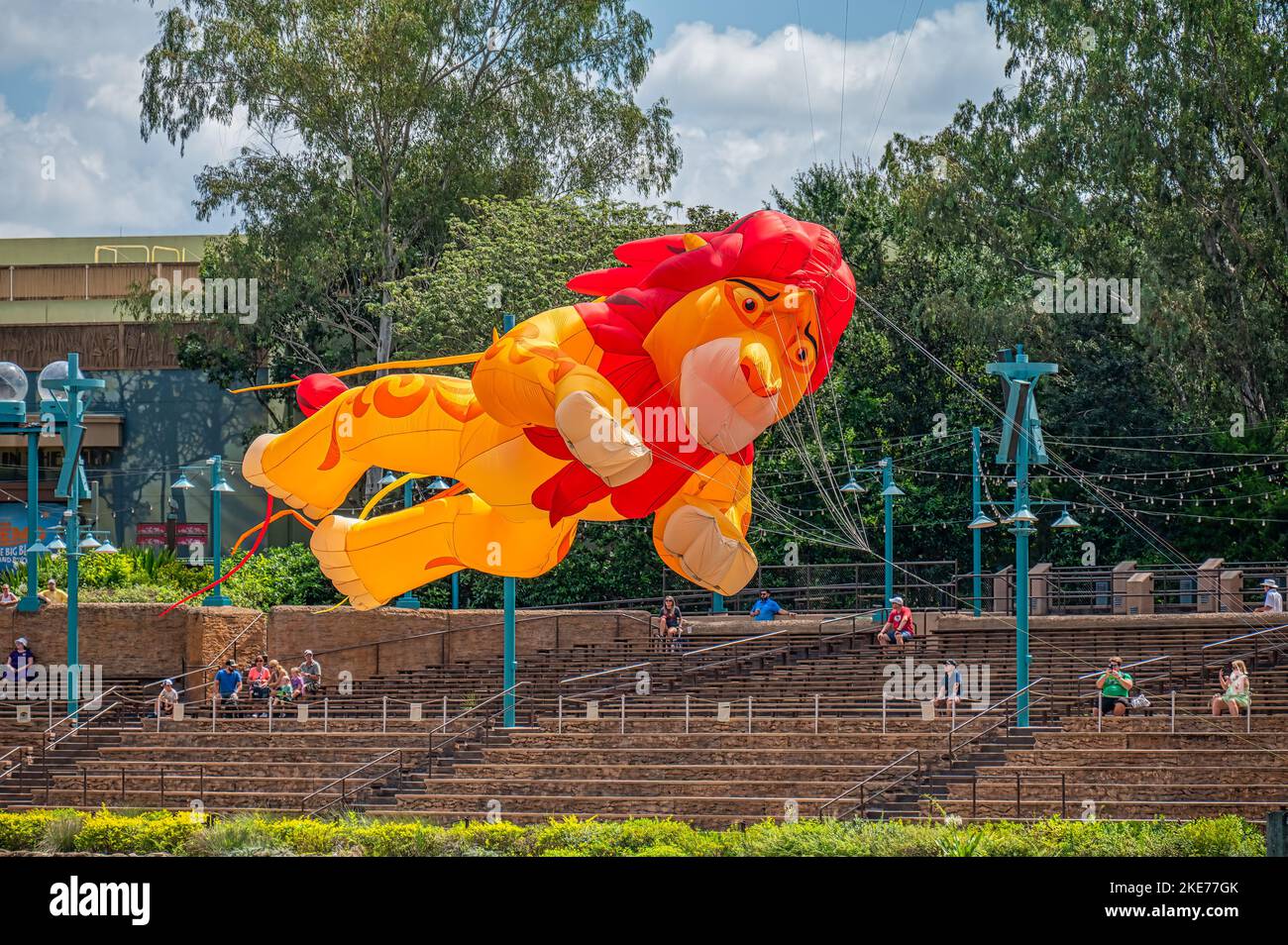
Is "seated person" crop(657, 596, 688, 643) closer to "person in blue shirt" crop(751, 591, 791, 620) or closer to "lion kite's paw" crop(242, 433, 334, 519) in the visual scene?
"person in blue shirt" crop(751, 591, 791, 620)

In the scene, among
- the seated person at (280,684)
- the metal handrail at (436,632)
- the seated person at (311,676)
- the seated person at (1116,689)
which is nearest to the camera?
the seated person at (1116,689)

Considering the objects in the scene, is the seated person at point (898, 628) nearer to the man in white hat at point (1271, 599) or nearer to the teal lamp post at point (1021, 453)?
the teal lamp post at point (1021, 453)

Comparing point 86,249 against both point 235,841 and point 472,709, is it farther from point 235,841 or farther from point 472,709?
point 235,841

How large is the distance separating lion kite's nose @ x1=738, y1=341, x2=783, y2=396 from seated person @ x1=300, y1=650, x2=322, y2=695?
1651cm

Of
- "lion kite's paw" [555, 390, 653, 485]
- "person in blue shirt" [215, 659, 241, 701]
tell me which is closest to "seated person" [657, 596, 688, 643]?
"person in blue shirt" [215, 659, 241, 701]

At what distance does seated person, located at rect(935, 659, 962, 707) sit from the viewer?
2635 centimetres

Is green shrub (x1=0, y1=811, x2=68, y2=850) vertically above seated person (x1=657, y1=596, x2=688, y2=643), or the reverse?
seated person (x1=657, y1=596, x2=688, y2=643)

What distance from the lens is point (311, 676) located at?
104 ft

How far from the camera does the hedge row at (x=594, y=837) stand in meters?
19.0

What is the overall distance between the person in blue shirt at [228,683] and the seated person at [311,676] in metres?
1.29

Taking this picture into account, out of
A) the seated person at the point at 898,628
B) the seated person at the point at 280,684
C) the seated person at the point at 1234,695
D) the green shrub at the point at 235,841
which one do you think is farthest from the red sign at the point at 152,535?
the seated person at the point at 1234,695

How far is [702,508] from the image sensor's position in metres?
A: 17.3

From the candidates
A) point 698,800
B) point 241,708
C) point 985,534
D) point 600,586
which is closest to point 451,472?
point 698,800

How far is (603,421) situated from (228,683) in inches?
631
